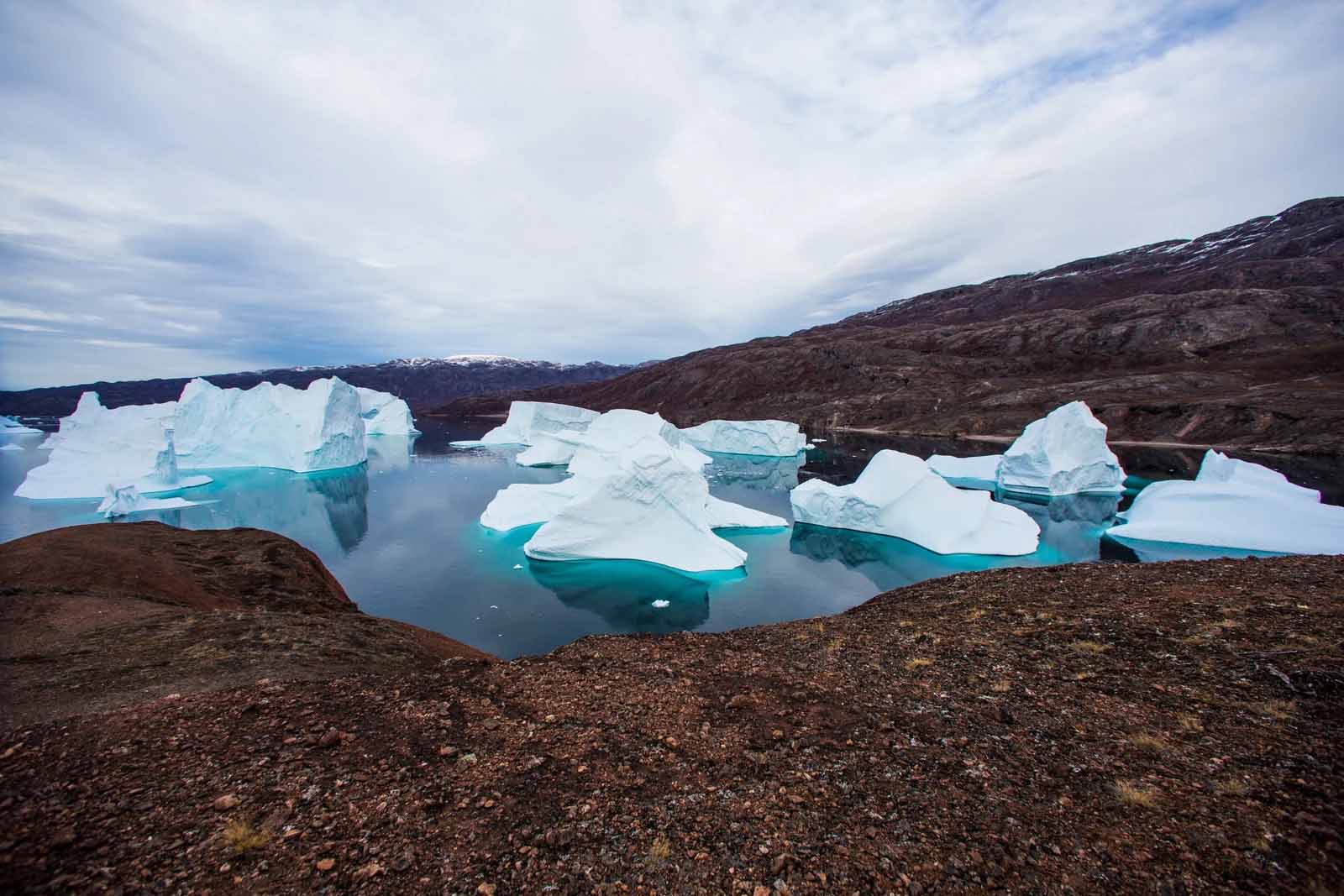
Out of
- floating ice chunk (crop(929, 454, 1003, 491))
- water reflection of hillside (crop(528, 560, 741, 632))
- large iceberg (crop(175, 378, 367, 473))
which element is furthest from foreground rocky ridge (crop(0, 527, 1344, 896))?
large iceberg (crop(175, 378, 367, 473))

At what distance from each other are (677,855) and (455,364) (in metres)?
178

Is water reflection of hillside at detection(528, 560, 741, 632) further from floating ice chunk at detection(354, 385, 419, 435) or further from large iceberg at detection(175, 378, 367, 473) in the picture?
floating ice chunk at detection(354, 385, 419, 435)

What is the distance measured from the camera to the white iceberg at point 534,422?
44312 millimetres

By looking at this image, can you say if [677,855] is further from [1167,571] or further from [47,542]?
[47,542]

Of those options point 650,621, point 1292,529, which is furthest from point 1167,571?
point 1292,529

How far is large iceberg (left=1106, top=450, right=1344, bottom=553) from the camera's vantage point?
13461 mm

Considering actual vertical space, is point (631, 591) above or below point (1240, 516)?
below

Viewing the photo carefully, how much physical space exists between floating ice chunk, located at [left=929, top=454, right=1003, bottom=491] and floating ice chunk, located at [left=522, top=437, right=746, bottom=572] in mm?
18429

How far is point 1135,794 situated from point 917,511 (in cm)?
1478

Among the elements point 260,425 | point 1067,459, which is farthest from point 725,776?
point 260,425

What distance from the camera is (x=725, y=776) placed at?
3.06m

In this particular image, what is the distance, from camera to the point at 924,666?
4.65m

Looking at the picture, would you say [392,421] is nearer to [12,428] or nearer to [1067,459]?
[12,428]

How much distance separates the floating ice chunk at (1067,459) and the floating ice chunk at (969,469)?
171 centimetres
